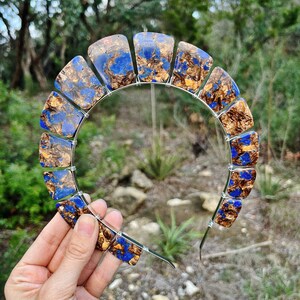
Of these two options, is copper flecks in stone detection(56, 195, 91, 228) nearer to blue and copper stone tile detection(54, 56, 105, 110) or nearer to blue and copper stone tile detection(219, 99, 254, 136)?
blue and copper stone tile detection(54, 56, 105, 110)

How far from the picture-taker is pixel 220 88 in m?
1.28

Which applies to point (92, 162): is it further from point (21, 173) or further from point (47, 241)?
point (47, 241)

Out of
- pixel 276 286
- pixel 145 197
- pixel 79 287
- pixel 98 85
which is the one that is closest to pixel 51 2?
pixel 145 197

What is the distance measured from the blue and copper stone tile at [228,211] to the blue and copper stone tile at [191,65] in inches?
20.5

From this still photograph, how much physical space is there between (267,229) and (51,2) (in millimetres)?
3809

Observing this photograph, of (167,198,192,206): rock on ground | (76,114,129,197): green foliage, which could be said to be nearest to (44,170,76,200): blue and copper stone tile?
(76,114,129,197): green foliage

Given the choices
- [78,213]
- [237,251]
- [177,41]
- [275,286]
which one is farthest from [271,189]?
[177,41]

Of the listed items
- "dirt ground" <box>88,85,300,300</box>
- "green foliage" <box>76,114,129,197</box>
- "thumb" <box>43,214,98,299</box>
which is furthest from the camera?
"green foliage" <box>76,114,129,197</box>

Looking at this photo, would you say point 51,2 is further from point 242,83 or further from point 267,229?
point 267,229

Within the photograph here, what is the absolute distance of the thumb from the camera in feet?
3.92

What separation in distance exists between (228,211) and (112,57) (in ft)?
2.67

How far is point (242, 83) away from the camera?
4035 millimetres

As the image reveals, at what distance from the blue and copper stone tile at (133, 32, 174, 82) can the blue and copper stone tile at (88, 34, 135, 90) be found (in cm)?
4

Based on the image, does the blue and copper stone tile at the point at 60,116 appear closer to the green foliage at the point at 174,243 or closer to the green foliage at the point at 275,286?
the green foliage at the point at 174,243
